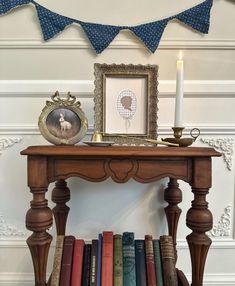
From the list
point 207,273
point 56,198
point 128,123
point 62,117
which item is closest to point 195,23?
point 128,123

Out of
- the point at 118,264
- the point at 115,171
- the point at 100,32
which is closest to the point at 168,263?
the point at 118,264

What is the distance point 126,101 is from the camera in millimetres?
1054

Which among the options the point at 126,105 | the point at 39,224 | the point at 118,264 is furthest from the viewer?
the point at 126,105

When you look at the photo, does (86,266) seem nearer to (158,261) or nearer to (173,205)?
(158,261)

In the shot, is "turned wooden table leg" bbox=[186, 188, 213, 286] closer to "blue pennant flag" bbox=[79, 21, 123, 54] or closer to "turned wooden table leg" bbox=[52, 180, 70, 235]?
"turned wooden table leg" bbox=[52, 180, 70, 235]

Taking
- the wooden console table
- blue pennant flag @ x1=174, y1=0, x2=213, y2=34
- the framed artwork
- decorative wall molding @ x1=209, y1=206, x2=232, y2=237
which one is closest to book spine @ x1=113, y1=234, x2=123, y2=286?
the wooden console table

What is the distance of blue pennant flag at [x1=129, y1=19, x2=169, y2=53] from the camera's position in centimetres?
115

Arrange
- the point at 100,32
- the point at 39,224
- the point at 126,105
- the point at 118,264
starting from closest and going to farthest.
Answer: the point at 39,224, the point at 118,264, the point at 126,105, the point at 100,32

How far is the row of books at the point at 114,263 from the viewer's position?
87 cm

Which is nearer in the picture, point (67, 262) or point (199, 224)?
point (199, 224)

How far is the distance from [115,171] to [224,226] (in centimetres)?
68

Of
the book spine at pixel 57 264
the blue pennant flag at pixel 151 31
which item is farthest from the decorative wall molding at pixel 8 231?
the blue pennant flag at pixel 151 31

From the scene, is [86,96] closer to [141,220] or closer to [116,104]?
[116,104]

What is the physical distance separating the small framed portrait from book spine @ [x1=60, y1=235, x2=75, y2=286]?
13.3 inches
